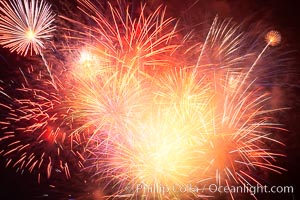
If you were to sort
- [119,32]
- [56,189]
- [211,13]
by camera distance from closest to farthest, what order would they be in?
[119,32], [211,13], [56,189]

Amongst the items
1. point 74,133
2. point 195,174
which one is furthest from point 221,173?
point 74,133

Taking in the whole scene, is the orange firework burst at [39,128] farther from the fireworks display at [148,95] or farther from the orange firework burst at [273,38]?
the orange firework burst at [273,38]

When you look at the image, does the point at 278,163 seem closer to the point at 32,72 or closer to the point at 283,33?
the point at 283,33

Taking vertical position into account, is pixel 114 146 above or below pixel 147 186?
above

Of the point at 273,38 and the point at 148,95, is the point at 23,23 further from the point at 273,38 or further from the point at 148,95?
the point at 273,38

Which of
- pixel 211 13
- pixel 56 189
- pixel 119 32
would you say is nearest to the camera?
pixel 119 32

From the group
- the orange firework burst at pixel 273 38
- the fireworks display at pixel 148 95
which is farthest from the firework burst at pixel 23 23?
the orange firework burst at pixel 273 38

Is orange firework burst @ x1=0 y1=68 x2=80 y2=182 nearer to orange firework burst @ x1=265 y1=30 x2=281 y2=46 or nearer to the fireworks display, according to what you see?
the fireworks display

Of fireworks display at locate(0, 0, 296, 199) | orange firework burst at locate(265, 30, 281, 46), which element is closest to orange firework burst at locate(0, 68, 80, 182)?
fireworks display at locate(0, 0, 296, 199)
